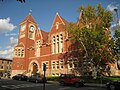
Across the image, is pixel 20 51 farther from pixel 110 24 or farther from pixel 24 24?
pixel 110 24

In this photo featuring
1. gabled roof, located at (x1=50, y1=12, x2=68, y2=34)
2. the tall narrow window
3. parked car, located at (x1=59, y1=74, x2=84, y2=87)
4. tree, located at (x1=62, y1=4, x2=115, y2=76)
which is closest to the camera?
parked car, located at (x1=59, y1=74, x2=84, y2=87)

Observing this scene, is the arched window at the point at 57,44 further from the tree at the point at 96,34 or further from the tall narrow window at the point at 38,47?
the tree at the point at 96,34

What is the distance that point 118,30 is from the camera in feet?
103

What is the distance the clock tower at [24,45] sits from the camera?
53612 millimetres

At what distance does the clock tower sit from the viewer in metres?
53.6

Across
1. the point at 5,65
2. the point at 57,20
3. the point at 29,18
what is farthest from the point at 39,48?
the point at 5,65

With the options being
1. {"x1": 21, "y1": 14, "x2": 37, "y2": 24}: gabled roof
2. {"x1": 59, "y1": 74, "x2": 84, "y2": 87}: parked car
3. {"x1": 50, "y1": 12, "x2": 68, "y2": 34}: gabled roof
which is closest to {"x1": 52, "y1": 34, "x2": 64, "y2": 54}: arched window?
{"x1": 50, "y1": 12, "x2": 68, "y2": 34}: gabled roof

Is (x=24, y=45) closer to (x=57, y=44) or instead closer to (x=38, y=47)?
(x=38, y=47)

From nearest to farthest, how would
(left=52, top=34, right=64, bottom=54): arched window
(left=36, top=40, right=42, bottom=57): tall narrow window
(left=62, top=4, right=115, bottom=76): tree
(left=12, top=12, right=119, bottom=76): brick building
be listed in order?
1. (left=62, top=4, right=115, bottom=76): tree
2. (left=12, top=12, right=119, bottom=76): brick building
3. (left=52, top=34, right=64, bottom=54): arched window
4. (left=36, top=40, right=42, bottom=57): tall narrow window

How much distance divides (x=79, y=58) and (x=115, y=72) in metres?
8.10

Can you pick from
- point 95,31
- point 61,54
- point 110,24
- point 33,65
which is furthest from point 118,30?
point 33,65

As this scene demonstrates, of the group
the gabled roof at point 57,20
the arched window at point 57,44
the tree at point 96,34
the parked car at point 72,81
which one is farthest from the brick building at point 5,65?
the parked car at point 72,81

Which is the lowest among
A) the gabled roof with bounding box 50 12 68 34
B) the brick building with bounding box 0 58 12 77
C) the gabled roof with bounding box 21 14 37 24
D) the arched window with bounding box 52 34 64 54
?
the brick building with bounding box 0 58 12 77

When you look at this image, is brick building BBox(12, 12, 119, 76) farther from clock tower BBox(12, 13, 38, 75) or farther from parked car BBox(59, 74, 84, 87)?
parked car BBox(59, 74, 84, 87)
